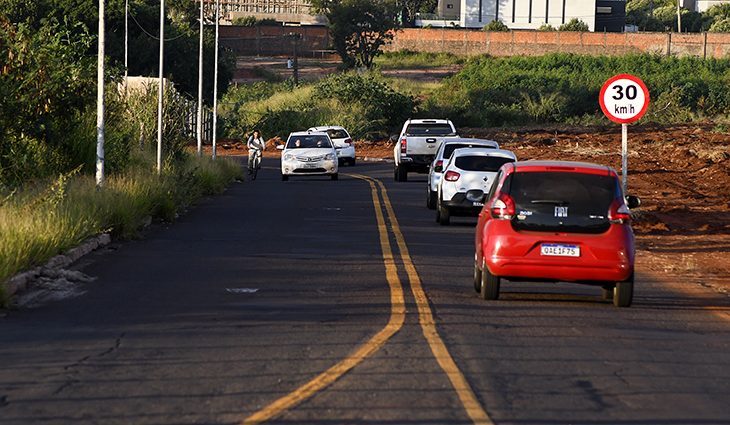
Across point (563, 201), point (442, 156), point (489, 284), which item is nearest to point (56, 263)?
point (489, 284)

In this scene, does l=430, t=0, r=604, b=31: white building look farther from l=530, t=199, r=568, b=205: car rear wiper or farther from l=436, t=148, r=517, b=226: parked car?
l=530, t=199, r=568, b=205: car rear wiper

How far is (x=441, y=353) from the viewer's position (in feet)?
39.5

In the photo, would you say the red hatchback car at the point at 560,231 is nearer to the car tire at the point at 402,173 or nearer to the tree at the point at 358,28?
the car tire at the point at 402,173

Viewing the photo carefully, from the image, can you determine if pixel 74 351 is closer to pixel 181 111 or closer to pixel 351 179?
pixel 181 111

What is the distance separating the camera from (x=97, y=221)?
21.8 metres

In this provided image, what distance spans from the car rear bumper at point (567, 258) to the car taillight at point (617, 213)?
0.22 feet

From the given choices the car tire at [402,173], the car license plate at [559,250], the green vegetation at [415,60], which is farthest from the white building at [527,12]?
the car license plate at [559,250]

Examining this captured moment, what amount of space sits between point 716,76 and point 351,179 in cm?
6371

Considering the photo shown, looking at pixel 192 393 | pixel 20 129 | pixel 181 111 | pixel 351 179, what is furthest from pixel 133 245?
pixel 351 179

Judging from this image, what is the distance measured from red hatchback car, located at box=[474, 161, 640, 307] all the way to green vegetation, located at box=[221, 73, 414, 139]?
217 ft

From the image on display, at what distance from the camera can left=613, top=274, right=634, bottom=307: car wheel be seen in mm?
15711

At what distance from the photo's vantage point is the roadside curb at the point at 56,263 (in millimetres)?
15586

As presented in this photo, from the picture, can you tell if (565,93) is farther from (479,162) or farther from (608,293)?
(608,293)

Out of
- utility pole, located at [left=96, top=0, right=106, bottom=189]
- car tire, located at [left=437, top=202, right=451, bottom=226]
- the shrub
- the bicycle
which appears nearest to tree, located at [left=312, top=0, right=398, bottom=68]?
the shrub
